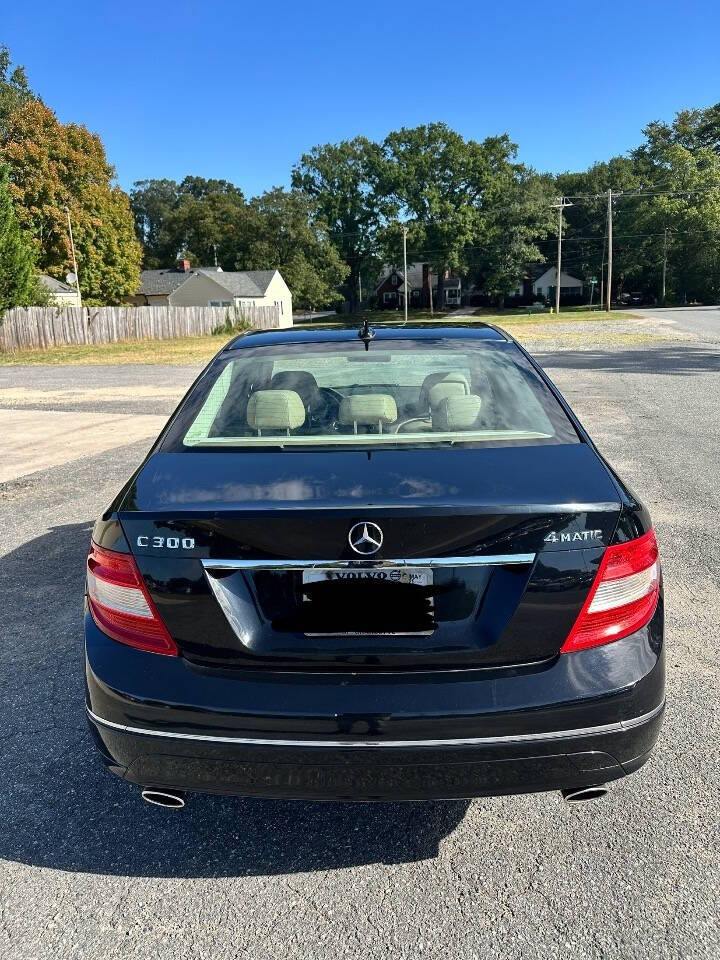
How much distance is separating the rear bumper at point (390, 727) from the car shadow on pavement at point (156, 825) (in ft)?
1.53

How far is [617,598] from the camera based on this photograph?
6.82 ft

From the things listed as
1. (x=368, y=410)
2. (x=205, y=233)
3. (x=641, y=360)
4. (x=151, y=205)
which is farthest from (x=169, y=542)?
(x=151, y=205)

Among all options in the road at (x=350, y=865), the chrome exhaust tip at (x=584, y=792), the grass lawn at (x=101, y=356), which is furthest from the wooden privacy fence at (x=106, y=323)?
the chrome exhaust tip at (x=584, y=792)

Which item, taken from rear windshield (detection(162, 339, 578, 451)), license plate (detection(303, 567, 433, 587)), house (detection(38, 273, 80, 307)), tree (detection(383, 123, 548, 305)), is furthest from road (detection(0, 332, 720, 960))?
tree (detection(383, 123, 548, 305))

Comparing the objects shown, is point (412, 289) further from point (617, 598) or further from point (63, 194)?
point (617, 598)

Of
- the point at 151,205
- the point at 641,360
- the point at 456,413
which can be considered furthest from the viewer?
the point at 151,205

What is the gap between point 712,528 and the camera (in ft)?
19.0

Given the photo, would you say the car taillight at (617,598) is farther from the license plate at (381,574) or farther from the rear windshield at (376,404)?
the rear windshield at (376,404)

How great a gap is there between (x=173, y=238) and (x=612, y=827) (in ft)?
339

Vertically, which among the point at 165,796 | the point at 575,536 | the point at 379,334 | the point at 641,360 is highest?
the point at 379,334

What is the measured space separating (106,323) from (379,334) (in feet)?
147

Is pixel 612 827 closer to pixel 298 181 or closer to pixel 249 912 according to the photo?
pixel 249 912

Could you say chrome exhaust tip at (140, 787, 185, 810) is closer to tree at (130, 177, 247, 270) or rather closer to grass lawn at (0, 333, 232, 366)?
grass lawn at (0, 333, 232, 366)

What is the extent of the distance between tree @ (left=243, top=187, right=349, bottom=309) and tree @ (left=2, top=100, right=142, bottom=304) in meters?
25.4
